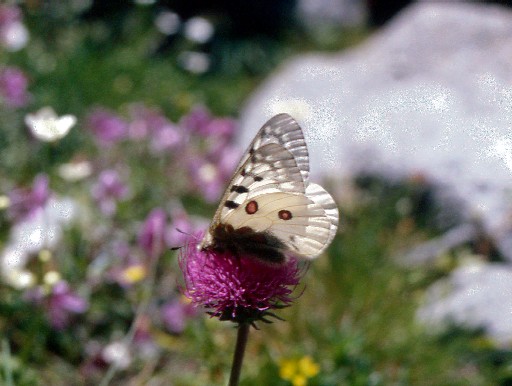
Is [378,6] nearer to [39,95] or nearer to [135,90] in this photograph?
[135,90]

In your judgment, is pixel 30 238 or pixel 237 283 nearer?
pixel 237 283

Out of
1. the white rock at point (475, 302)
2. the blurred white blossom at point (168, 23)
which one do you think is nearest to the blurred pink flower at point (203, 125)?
the blurred white blossom at point (168, 23)

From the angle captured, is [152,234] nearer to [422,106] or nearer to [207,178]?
[207,178]

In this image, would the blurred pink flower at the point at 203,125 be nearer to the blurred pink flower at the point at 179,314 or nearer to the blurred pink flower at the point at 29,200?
the blurred pink flower at the point at 29,200

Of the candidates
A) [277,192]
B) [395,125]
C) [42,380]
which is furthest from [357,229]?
[277,192]

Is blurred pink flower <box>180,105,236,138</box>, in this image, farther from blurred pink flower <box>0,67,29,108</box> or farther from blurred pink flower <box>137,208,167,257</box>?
Result: blurred pink flower <box>137,208,167,257</box>

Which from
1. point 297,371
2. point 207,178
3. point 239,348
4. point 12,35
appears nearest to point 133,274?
point 297,371
